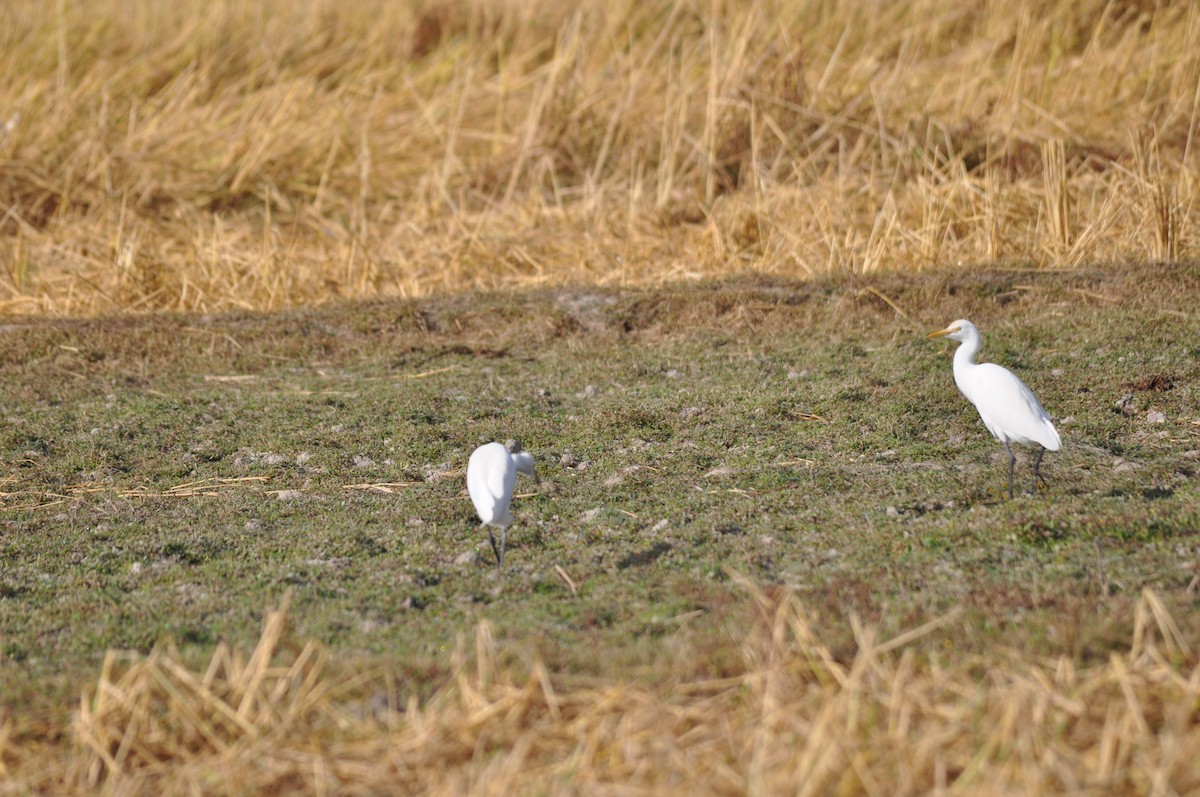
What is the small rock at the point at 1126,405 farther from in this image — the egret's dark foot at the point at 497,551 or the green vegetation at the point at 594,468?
the egret's dark foot at the point at 497,551

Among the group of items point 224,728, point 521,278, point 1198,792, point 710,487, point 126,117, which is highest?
point 1198,792

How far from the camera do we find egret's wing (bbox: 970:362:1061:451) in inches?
220

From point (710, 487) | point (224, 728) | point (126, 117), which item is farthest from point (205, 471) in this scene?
point (126, 117)

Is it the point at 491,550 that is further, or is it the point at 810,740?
the point at 491,550

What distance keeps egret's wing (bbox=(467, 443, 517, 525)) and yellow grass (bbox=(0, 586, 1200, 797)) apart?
106 cm

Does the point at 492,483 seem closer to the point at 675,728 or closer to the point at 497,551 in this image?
the point at 497,551

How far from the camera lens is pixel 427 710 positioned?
11.6ft

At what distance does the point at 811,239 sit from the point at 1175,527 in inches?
221

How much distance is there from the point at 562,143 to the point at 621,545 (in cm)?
830

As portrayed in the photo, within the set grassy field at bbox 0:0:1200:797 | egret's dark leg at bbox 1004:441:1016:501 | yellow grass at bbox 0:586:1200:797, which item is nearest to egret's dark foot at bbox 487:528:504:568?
grassy field at bbox 0:0:1200:797

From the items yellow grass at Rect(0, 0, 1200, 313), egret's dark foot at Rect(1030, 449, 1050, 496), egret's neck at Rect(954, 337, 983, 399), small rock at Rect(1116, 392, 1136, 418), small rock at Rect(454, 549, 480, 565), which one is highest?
egret's neck at Rect(954, 337, 983, 399)

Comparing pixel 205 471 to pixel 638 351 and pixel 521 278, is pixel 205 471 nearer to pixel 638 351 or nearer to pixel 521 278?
pixel 638 351

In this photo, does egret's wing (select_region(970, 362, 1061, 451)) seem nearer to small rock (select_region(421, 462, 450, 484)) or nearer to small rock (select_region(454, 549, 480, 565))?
small rock (select_region(454, 549, 480, 565))

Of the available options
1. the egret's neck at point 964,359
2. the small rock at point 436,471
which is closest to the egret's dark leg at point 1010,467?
the egret's neck at point 964,359
